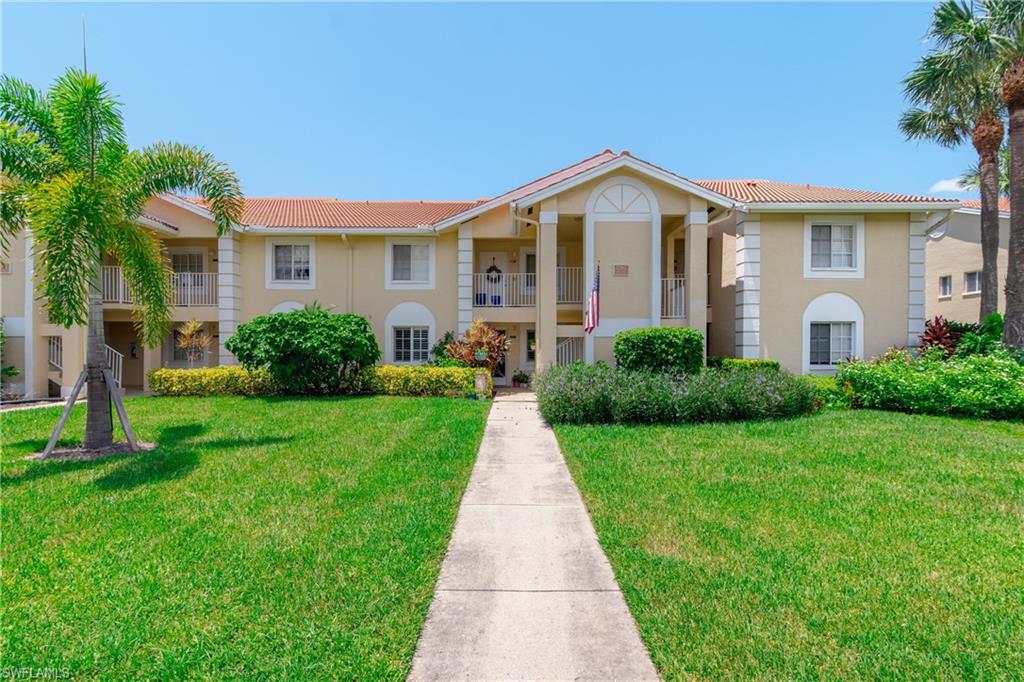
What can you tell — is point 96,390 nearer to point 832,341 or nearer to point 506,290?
point 506,290

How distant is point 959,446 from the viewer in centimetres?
785

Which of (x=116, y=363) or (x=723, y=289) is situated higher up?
(x=723, y=289)

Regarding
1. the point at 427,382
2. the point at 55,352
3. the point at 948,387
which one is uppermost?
the point at 55,352

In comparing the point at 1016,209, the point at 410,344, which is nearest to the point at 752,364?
the point at 1016,209

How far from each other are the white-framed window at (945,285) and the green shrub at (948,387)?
12903mm

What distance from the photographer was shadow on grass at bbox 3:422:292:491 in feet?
21.4

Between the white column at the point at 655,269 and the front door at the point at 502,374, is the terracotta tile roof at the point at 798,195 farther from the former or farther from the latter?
the front door at the point at 502,374

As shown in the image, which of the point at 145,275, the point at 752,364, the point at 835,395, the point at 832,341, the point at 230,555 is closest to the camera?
the point at 230,555

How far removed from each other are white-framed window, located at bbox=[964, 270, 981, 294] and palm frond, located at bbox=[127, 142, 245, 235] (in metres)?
A: 27.2

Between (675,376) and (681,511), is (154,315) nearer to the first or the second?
(681,511)

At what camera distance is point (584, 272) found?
48.4 ft

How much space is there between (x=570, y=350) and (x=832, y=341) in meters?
8.09

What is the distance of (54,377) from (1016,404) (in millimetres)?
25261

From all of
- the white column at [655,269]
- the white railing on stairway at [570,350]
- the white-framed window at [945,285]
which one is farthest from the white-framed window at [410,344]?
the white-framed window at [945,285]
